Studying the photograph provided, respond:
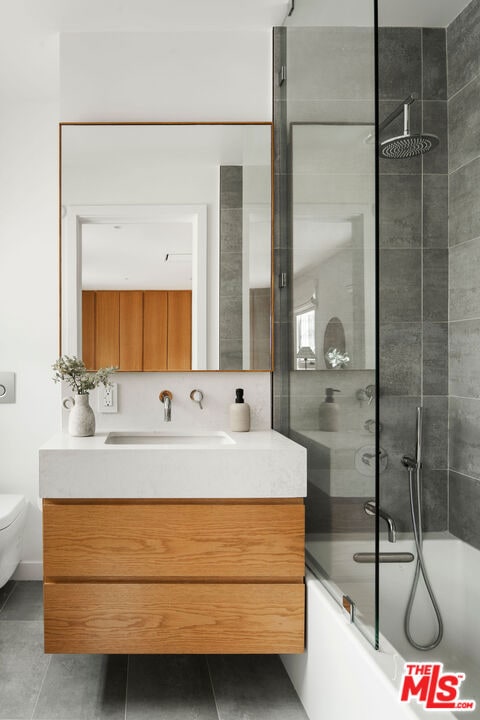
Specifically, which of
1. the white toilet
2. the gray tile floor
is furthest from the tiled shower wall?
the white toilet

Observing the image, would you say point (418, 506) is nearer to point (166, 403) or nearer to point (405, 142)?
point (166, 403)

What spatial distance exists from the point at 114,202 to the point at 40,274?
739 mm

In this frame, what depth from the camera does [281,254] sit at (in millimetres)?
2262

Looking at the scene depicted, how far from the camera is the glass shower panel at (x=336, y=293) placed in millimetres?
1315

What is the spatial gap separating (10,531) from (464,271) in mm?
2121

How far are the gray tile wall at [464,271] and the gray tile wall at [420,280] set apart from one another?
0.03 meters

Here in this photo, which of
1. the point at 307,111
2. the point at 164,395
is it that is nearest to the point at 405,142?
the point at 307,111

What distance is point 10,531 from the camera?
242 cm

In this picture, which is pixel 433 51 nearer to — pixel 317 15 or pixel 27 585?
pixel 317 15

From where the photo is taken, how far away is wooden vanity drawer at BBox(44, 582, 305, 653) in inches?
68.6

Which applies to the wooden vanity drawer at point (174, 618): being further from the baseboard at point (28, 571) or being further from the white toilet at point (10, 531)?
the baseboard at point (28, 571)

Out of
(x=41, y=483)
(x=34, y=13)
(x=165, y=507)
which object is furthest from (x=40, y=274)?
(x=165, y=507)

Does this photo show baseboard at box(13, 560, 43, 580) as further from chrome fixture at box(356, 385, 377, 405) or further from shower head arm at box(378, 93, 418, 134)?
shower head arm at box(378, 93, 418, 134)

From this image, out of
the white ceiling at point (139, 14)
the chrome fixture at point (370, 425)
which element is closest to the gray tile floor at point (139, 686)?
the chrome fixture at point (370, 425)
